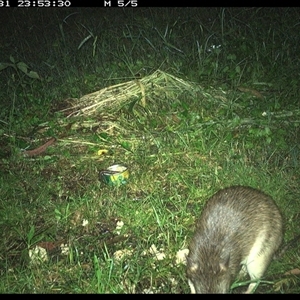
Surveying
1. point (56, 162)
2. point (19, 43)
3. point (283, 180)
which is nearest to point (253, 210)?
point (283, 180)

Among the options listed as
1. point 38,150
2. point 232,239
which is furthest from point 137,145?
point 232,239

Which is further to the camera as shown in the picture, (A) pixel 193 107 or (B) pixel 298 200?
(A) pixel 193 107

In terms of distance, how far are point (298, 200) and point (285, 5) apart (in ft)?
17.4

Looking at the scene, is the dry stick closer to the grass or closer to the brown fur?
the grass

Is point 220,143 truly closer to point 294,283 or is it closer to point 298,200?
point 298,200

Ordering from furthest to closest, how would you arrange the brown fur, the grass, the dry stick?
the dry stick
the grass
the brown fur

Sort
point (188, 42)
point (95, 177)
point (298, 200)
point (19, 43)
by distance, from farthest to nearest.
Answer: point (19, 43)
point (188, 42)
point (95, 177)
point (298, 200)

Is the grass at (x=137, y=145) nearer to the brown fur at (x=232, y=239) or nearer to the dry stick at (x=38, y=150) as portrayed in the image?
the dry stick at (x=38, y=150)

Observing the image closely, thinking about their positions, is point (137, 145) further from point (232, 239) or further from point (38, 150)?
point (232, 239)

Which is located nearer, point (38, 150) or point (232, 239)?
point (232, 239)

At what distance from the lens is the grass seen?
3.34 m

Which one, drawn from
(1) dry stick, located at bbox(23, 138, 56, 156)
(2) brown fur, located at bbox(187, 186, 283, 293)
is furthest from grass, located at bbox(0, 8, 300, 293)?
(2) brown fur, located at bbox(187, 186, 283, 293)

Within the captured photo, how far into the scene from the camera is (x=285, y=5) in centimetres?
815

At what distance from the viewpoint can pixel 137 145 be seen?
4.86 m
